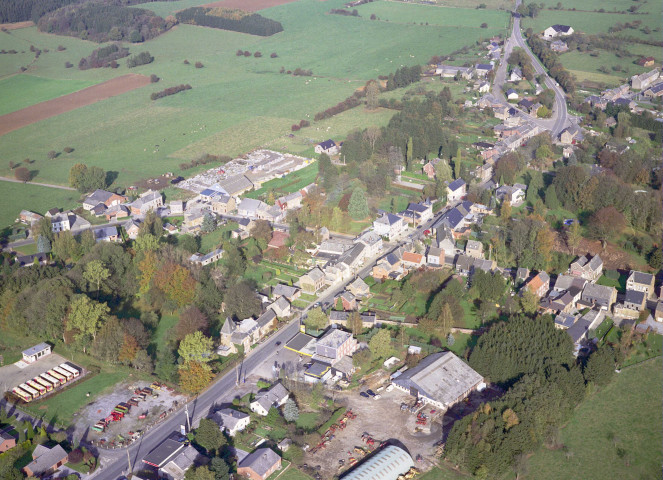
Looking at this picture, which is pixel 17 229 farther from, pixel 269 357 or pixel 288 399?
pixel 288 399

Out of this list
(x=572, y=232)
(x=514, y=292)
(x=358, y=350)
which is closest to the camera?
(x=358, y=350)

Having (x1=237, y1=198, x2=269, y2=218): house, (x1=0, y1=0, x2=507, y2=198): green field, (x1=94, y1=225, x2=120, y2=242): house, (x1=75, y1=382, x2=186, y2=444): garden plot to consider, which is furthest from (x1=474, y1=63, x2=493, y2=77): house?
(x1=75, y1=382, x2=186, y2=444): garden plot

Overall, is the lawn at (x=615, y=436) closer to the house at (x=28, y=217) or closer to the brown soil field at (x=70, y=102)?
the house at (x=28, y=217)

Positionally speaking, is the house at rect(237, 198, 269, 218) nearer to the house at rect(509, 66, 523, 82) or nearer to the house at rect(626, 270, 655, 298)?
the house at rect(626, 270, 655, 298)

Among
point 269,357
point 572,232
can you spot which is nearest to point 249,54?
point 572,232

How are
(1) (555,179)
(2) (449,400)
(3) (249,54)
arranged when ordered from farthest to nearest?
(3) (249,54), (1) (555,179), (2) (449,400)
